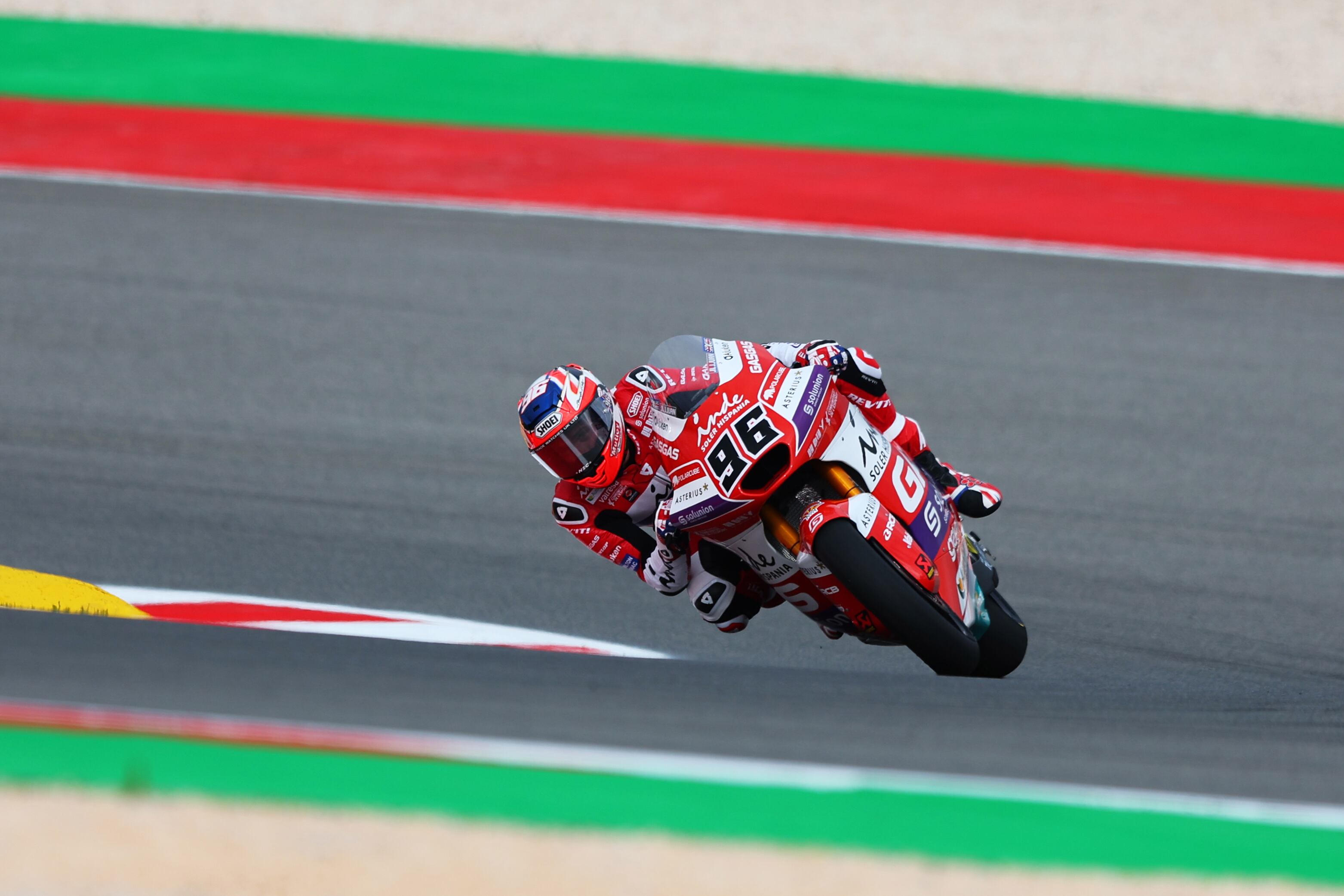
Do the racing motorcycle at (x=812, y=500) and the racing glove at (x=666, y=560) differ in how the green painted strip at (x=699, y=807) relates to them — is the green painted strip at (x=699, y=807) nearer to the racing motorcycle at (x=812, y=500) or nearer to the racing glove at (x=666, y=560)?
the racing motorcycle at (x=812, y=500)

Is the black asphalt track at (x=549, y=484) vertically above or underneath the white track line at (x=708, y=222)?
underneath

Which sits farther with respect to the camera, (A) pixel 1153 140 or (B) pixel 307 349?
(A) pixel 1153 140

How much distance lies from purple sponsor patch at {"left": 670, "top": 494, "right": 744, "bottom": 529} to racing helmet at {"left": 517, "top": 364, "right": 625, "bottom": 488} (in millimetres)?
245

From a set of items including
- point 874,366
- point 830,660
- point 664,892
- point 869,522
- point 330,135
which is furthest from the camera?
point 330,135

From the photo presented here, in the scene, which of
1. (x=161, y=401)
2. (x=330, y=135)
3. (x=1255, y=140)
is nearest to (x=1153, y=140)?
(x=1255, y=140)

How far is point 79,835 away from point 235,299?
619 centimetres

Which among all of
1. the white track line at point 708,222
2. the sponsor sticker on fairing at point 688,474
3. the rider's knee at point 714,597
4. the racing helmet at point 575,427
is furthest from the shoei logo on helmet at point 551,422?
the white track line at point 708,222

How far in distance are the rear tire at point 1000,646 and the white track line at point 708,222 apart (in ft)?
16.1

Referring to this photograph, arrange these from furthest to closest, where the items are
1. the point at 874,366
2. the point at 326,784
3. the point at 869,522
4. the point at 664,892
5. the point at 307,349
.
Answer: the point at 307,349, the point at 874,366, the point at 869,522, the point at 326,784, the point at 664,892

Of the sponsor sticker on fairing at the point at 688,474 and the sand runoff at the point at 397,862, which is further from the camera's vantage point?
the sponsor sticker on fairing at the point at 688,474

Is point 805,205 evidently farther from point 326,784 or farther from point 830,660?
point 326,784

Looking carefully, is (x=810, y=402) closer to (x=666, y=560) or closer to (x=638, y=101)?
(x=666, y=560)

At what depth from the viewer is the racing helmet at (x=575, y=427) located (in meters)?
4.66

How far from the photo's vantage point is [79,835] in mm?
2977
